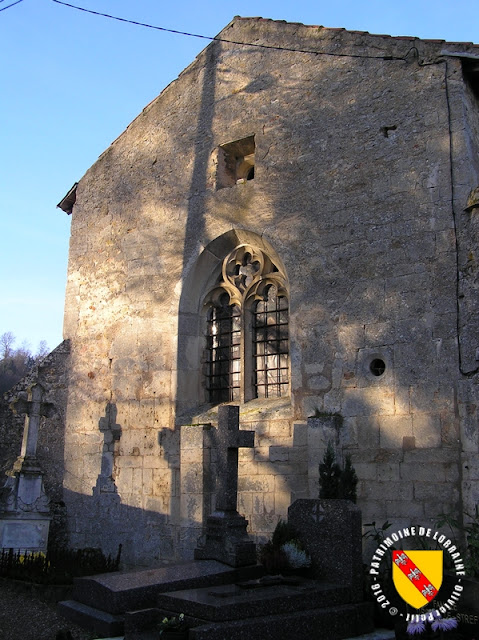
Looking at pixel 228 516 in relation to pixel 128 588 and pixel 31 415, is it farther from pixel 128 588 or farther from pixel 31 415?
pixel 31 415

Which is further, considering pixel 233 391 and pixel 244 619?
pixel 233 391

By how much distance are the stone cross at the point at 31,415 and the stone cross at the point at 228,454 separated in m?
3.64

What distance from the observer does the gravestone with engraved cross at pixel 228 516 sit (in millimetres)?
6262

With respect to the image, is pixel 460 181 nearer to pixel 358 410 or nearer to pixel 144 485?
pixel 358 410

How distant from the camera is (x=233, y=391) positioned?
9.38 m

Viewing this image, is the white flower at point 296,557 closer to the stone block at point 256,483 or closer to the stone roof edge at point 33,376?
the stone block at point 256,483

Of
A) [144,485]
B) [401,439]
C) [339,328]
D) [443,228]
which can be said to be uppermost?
[443,228]

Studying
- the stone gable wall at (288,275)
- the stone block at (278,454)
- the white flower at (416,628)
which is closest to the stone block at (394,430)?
the stone gable wall at (288,275)

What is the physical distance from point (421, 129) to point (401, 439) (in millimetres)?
3806

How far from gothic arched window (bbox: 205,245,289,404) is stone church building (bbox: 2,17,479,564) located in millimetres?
32

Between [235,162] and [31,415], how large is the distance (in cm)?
501

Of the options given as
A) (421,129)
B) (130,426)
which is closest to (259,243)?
(421,129)

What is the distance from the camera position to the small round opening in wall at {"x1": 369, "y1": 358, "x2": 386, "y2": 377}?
24.8 feet

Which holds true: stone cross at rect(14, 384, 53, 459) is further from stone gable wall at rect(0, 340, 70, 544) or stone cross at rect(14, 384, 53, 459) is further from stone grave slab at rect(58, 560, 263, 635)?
stone grave slab at rect(58, 560, 263, 635)
